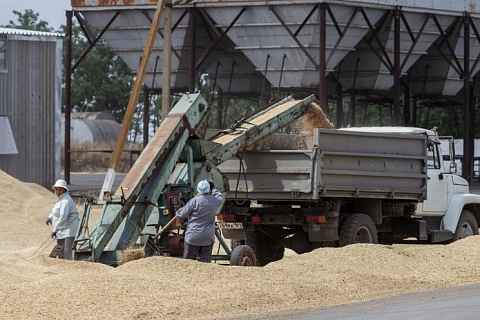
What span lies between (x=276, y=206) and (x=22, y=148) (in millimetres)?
17885

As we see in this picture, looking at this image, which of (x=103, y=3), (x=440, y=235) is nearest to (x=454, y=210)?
(x=440, y=235)

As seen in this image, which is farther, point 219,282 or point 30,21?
point 30,21

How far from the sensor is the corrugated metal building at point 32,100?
35188 mm

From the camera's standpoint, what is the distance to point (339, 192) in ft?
61.1

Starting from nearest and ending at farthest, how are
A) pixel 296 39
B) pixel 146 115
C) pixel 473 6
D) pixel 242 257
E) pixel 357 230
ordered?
pixel 242 257
pixel 357 230
pixel 296 39
pixel 473 6
pixel 146 115

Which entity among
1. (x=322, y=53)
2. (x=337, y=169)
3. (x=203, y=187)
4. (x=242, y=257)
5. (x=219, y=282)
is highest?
(x=322, y=53)

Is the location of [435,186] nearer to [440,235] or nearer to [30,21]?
[440,235]

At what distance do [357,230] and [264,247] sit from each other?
6.40ft

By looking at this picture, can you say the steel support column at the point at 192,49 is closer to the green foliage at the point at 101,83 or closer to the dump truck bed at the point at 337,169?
the dump truck bed at the point at 337,169

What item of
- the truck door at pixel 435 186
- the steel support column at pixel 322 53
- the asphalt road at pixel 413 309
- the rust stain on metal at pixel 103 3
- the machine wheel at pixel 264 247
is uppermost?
the rust stain on metal at pixel 103 3

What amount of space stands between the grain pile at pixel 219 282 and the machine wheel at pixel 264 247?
2577 mm

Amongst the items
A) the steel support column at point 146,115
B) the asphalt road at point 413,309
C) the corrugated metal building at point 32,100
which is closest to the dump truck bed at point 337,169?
the asphalt road at point 413,309

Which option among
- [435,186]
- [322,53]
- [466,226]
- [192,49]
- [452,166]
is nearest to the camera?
[435,186]

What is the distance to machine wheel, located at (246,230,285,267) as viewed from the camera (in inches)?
786
